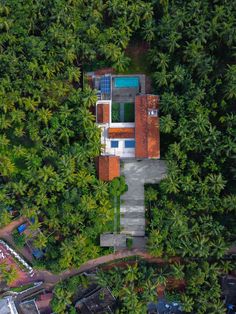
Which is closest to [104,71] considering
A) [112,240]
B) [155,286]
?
[112,240]

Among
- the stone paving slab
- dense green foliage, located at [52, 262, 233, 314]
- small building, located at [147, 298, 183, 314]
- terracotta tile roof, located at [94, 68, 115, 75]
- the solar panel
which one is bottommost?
small building, located at [147, 298, 183, 314]

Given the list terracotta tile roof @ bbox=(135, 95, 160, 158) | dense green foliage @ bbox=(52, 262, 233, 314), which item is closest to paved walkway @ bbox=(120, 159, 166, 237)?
terracotta tile roof @ bbox=(135, 95, 160, 158)

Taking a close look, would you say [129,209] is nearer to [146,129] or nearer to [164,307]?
[146,129]

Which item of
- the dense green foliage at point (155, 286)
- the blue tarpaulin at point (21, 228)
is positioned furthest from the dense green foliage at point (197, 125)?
the blue tarpaulin at point (21, 228)

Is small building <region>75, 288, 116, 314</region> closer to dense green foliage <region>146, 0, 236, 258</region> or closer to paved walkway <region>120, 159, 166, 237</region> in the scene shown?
paved walkway <region>120, 159, 166, 237</region>

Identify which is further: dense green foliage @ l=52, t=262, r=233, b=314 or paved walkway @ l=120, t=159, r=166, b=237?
paved walkway @ l=120, t=159, r=166, b=237

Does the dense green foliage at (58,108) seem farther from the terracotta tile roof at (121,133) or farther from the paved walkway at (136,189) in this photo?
the paved walkway at (136,189)
